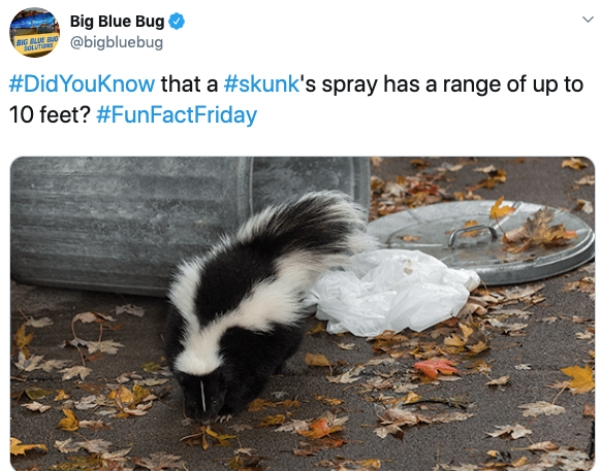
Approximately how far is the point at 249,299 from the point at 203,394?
502 mm

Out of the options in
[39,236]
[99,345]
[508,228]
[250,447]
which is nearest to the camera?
[250,447]

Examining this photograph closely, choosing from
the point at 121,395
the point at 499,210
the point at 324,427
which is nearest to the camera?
the point at 324,427

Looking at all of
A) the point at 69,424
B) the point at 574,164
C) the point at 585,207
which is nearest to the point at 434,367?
the point at 69,424

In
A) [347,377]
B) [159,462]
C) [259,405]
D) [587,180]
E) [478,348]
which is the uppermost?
[587,180]

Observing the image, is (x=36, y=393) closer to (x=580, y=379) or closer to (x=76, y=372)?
(x=76, y=372)

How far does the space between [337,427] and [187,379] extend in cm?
72

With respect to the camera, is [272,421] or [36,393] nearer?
[272,421]

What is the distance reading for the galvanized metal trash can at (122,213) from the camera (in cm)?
475

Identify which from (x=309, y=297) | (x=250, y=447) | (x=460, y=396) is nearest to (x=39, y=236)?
(x=309, y=297)

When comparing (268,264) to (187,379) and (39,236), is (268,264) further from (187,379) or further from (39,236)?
(39,236)

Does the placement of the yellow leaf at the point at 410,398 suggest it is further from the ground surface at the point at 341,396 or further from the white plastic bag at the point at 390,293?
the white plastic bag at the point at 390,293

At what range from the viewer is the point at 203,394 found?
12.4 ft

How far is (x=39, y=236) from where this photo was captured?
5.11 metres

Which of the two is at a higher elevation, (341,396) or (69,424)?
(341,396)
